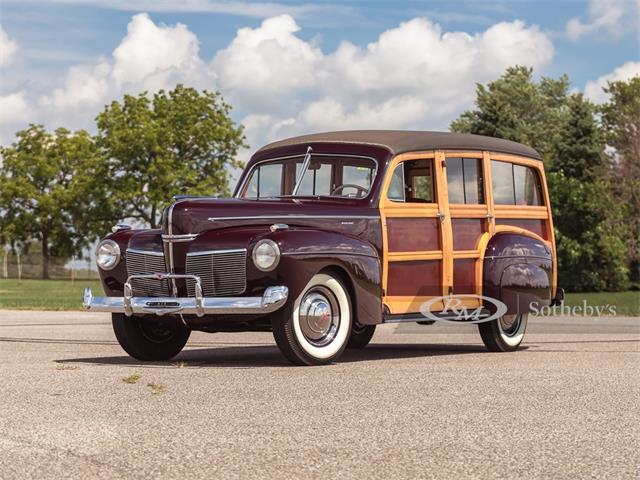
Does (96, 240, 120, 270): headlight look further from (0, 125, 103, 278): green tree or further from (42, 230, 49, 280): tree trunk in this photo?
(42, 230, 49, 280): tree trunk

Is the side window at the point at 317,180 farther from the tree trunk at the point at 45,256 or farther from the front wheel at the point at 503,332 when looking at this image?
the tree trunk at the point at 45,256

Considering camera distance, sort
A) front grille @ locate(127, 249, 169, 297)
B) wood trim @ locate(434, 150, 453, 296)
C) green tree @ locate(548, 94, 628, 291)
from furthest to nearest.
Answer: green tree @ locate(548, 94, 628, 291)
wood trim @ locate(434, 150, 453, 296)
front grille @ locate(127, 249, 169, 297)

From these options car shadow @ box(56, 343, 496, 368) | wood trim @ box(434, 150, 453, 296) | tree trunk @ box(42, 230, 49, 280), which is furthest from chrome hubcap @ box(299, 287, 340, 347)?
tree trunk @ box(42, 230, 49, 280)

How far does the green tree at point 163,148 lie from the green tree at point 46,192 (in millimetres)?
3765

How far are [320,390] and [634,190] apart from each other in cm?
4582

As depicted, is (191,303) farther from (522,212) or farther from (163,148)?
(163,148)

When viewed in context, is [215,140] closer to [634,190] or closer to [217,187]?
[217,187]

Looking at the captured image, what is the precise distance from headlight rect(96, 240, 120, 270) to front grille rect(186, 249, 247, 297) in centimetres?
104

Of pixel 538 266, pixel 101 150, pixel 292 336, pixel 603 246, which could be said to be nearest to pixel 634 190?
pixel 603 246

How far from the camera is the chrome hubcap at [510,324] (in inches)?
458

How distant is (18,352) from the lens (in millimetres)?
11273

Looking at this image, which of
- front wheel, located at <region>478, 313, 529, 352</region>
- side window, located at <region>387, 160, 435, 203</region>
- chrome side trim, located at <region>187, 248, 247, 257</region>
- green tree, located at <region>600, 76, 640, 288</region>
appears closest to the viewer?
chrome side trim, located at <region>187, 248, 247, 257</region>

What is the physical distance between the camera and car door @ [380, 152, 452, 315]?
34.0 ft

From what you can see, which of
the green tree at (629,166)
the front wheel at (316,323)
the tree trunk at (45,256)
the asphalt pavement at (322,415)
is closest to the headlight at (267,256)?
the front wheel at (316,323)
